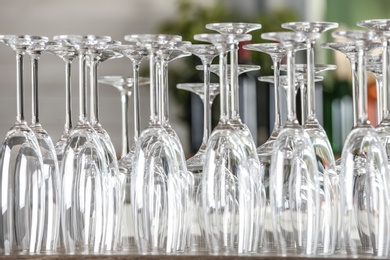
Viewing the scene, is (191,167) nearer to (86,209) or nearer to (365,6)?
(86,209)

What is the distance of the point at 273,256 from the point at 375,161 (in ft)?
0.56

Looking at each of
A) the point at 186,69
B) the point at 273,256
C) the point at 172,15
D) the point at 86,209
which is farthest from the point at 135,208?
the point at 172,15

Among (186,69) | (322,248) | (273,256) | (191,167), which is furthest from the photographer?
(186,69)

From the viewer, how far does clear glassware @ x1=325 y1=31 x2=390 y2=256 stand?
116cm

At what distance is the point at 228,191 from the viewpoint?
1.21m

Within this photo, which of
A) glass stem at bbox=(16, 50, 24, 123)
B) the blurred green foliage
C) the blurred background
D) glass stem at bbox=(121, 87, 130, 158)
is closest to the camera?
glass stem at bbox=(16, 50, 24, 123)

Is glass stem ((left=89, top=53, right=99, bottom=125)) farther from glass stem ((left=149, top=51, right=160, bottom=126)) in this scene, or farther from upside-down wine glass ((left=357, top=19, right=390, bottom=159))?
upside-down wine glass ((left=357, top=19, right=390, bottom=159))

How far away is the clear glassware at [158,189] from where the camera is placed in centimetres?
121

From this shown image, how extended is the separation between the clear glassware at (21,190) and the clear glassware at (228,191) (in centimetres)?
20

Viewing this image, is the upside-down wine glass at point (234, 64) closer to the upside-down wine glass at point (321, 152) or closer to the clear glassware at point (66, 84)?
the upside-down wine glass at point (321, 152)

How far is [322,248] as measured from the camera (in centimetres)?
120

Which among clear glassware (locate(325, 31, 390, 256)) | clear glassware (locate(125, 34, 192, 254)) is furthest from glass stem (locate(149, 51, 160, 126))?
clear glassware (locate(325, 31, 390, 256))

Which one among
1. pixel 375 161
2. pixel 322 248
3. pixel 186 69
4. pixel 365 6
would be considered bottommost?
pixel 322 248

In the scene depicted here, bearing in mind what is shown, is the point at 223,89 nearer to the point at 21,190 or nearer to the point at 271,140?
the point at 271,140
